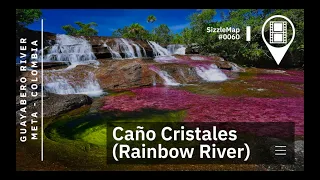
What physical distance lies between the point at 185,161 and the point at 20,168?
2.55m

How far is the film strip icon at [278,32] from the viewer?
14.5 ft

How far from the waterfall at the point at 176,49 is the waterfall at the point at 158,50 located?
24 cm

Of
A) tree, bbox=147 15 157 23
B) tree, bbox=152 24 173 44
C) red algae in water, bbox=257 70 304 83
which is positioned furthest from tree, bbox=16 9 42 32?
red algae in water, bbox=257 70 304 83

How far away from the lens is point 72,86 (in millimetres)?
5816

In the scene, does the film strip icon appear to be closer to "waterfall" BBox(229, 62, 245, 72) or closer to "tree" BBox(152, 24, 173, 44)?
"waterfall" BBox(229, 62, 245, 72)

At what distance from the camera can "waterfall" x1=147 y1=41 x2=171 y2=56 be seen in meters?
6.89

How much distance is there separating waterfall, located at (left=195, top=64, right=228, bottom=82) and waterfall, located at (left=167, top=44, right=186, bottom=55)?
56 centimetres

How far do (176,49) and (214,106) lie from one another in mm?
2261

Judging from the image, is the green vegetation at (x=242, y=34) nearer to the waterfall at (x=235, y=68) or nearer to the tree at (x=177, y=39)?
the tree at (x=177, y=39)

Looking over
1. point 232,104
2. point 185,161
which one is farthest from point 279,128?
point 185,161

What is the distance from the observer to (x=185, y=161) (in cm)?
405

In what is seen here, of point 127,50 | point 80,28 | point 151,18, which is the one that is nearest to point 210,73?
point 151,18

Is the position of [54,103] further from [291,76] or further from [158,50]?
[291,76]

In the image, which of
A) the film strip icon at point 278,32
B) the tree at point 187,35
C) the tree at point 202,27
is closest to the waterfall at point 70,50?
the tree at point 187,35
